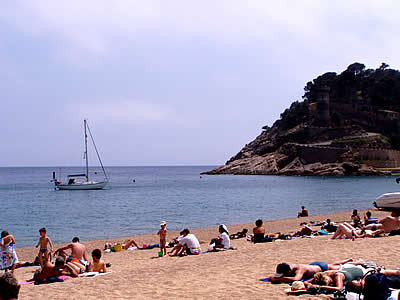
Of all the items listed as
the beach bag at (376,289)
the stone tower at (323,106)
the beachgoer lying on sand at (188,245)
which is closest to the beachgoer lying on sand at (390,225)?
the beachgoer lying on sand at (188,245)

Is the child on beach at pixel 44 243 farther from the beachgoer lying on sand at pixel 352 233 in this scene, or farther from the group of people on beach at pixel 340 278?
the beachgoer lying on sand at pixel 352 233

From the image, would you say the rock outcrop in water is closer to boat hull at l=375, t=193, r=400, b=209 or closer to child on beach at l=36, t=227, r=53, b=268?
boat hull at l=375, t=193, r=400, b=209

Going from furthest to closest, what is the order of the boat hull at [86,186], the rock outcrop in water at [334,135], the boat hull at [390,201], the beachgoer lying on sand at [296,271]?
the rock outcrop in water at [334,135]
the boat hull at [86,186]
the boat hull at [390,201]
the beachgoer lying on sand at [296,271]

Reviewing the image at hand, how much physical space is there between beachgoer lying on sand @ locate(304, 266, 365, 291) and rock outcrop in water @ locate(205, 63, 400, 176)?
77.6 metres

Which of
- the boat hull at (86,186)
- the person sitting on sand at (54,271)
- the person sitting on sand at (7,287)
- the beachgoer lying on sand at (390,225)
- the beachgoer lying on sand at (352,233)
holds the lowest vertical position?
the boat hull at (86,186)

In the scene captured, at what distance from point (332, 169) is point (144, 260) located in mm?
74611

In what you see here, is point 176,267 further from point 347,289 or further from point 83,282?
point 347,289

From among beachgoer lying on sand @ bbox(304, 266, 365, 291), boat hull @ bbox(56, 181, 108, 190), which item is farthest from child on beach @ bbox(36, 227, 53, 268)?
boat hull @ bbox(56, 181, 108, 190)

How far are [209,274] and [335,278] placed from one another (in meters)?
2.79

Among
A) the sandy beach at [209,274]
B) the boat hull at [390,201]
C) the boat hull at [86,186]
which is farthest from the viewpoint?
the boat hull at [86,186]

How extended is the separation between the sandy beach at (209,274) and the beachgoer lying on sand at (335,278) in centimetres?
39

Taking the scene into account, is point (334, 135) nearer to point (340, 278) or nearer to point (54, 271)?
point (54, 271)

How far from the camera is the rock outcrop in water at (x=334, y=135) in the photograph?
81.8 m

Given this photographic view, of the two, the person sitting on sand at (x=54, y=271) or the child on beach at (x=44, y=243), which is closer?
the person sitting on sand at (x=54, y=271)
